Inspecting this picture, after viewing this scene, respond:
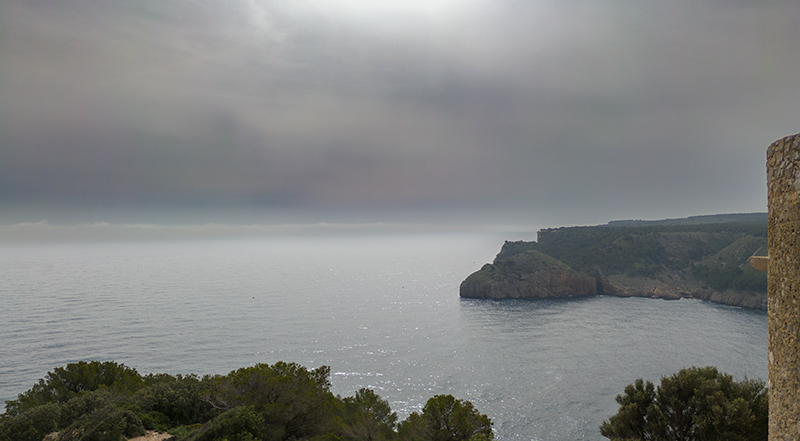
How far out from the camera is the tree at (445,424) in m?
16.8

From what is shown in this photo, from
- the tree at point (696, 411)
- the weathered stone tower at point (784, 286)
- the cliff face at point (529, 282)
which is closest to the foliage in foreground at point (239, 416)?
the tree at point (696, 411)

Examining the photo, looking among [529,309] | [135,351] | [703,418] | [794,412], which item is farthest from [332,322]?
[794,412]

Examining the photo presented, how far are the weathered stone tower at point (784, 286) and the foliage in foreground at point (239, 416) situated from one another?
407 inches

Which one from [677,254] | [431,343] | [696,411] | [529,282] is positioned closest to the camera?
[696,411]

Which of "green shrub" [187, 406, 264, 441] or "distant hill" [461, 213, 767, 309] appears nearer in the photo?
"green shrub" [187, 406, 264, 441]

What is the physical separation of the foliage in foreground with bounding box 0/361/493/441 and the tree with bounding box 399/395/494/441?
42 millimetres

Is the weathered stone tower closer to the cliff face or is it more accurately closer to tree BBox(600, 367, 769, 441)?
tree BBox(600, 367, 769, 441)

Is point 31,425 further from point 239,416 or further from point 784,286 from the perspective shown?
point 784,286

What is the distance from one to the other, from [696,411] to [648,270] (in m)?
110

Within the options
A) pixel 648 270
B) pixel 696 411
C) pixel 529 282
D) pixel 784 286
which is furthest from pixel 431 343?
pixel 648 270

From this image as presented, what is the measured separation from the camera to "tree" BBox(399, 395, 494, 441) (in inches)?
663

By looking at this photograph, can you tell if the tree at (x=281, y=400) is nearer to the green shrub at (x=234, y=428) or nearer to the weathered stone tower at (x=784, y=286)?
the green shrub at (x=234, y=428)

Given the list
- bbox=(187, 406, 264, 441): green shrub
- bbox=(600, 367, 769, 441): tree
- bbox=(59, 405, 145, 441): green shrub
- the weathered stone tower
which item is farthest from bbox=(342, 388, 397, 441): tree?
the weathered stone tower

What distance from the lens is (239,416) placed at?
14.9m
